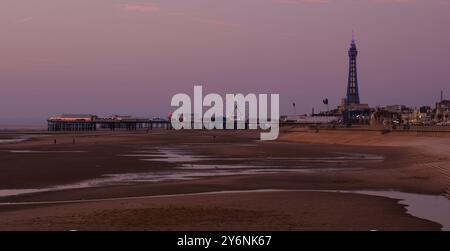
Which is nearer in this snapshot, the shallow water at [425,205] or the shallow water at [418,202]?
the shallow water at [425,205]

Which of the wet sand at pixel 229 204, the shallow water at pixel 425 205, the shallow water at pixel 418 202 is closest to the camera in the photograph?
the wet sand at pixel 229 204

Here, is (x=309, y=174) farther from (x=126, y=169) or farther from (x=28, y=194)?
(x=28, y=194)

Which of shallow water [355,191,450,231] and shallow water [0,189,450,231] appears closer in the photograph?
shallow water [355,191,450,231]

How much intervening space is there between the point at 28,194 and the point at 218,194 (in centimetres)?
752

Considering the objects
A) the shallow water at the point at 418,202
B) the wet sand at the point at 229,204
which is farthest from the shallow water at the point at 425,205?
the wet sand at the point at 229,204

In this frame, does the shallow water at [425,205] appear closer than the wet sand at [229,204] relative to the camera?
No

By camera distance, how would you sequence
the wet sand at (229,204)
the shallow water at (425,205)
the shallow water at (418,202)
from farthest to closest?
the shallow water at (418,202) < the shallow water at (425,205) < the wet sand at (229,204)

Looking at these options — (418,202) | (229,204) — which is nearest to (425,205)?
(418,202)

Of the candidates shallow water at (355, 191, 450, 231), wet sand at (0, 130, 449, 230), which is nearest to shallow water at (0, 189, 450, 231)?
shallow water at (355, 191, 450, 231)

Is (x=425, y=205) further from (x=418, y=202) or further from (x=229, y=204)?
(x=229, y=204)

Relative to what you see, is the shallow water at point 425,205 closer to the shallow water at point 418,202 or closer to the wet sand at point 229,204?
the shallow water at point 418,202

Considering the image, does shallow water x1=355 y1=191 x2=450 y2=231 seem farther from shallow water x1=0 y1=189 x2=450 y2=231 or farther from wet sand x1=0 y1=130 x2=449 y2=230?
wet sand x1=0 y1=130 x2=449 y2=230

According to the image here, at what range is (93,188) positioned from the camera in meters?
25.2
